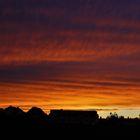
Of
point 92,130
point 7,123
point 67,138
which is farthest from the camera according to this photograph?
point 92,130

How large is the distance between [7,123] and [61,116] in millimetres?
45219

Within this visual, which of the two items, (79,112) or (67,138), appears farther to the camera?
(79,112)

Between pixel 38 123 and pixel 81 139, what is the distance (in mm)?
8344

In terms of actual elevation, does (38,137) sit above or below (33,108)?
below

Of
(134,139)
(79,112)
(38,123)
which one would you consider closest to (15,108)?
(79,112)

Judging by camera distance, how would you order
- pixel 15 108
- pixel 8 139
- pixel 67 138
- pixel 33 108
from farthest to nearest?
pixel 33 108
pixel 15 108
pixel 67 138
pixel 8 139

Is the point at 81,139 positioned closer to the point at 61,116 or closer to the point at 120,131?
the point at 120,131

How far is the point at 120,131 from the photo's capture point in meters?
53.5

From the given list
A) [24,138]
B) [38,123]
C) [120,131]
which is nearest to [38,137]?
[24,138]

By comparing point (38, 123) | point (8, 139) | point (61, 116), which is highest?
point (61, 116)

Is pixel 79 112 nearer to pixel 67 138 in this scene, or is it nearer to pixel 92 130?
pixel 92 130

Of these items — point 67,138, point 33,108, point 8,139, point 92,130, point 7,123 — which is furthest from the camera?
point 33,108

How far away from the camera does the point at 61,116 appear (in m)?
93.8

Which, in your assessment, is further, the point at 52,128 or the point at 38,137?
the point at 52,128
